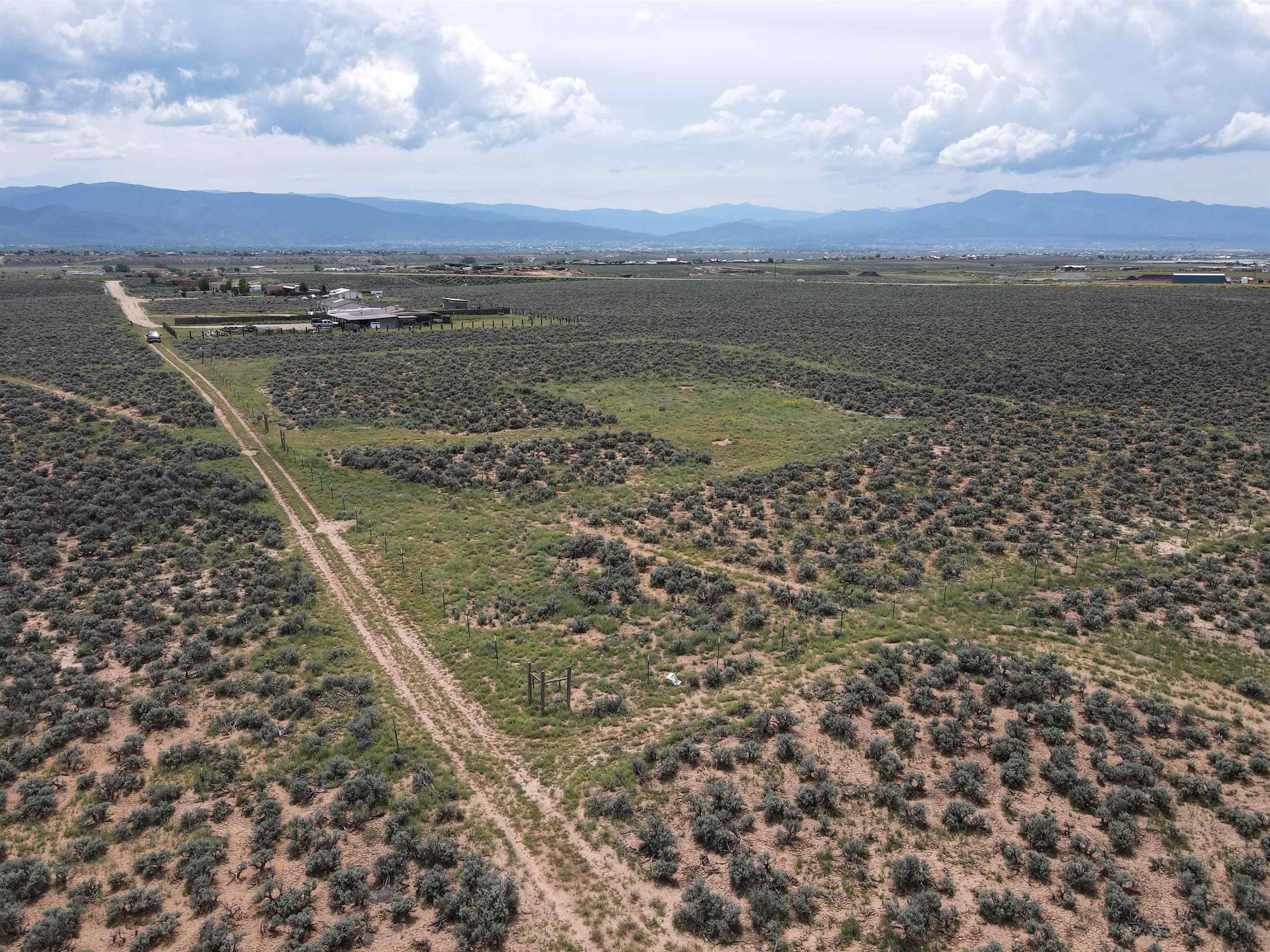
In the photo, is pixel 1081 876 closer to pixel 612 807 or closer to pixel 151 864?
pixel 612 807

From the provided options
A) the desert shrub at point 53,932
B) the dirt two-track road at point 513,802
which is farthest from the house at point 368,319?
the desert shrub at point 53,932

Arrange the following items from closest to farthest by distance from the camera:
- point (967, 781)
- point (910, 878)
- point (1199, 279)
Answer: point (910, 878), point (967, 781), point (1199, 279)

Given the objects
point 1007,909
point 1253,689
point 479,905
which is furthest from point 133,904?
point 1253,689

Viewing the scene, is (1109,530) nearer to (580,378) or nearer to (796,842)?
(796,842)

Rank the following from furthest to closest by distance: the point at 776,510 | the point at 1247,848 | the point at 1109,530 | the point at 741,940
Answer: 1. the point at 776,510
2. the point at 1109,530
3. the point at 1247,848
4. the point at 741,940

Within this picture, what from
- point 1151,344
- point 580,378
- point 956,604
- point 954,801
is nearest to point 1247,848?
point 954,801

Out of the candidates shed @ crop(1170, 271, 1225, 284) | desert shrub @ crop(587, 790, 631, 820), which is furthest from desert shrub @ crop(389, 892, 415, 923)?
shed @ crop(1170, 271, 1225, 284)

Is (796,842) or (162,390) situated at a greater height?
(162,390)
